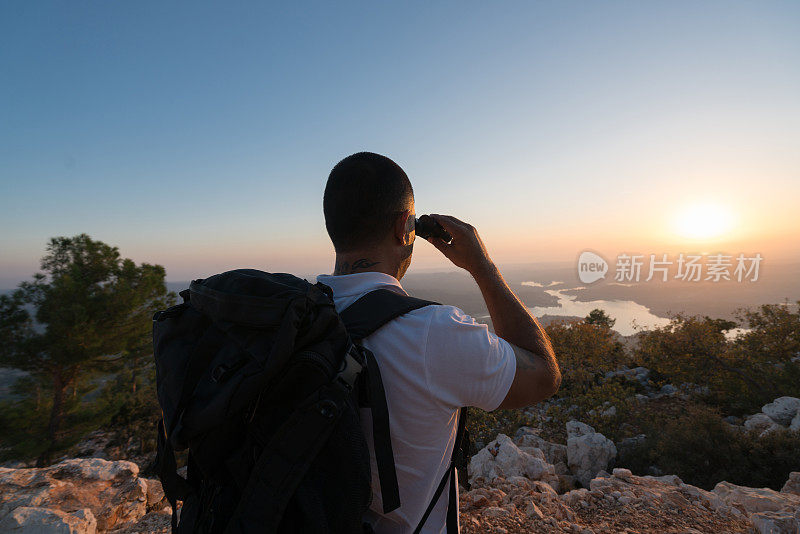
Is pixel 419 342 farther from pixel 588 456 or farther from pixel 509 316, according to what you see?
pixel 588 456

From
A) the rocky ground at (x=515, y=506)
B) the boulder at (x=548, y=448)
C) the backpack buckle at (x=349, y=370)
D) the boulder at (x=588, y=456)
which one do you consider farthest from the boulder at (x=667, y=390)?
the backpack buckle at (x=349, y=370)

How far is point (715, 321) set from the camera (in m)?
19.9

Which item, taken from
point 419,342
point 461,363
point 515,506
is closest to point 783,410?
point 515,506

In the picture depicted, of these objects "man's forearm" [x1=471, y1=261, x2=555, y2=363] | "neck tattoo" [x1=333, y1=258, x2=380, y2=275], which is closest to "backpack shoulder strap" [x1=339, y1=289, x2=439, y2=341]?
"neck tattoo" [x1=333, y1=258, x2=380, y2=275]

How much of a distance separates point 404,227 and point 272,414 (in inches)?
37.3

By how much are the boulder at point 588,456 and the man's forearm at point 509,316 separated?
7.78m

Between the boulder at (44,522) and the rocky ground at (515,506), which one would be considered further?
the rocky ground at (515,506)

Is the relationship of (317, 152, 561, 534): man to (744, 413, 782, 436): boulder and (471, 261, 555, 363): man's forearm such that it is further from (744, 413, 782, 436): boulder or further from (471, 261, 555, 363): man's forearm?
(744, 413, 782, 436): boulder

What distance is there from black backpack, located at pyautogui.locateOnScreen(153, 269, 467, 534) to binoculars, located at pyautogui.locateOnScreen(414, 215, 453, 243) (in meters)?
0.84

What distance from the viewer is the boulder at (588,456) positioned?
7.19 metres

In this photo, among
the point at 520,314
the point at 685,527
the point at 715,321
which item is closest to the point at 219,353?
the point at 520,314

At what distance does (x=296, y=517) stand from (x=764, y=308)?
2065 cm

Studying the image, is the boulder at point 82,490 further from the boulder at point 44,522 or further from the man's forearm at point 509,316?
the man's forearm at point 509,316

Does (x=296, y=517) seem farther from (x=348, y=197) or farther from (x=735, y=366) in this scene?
(x=735, y=366)
